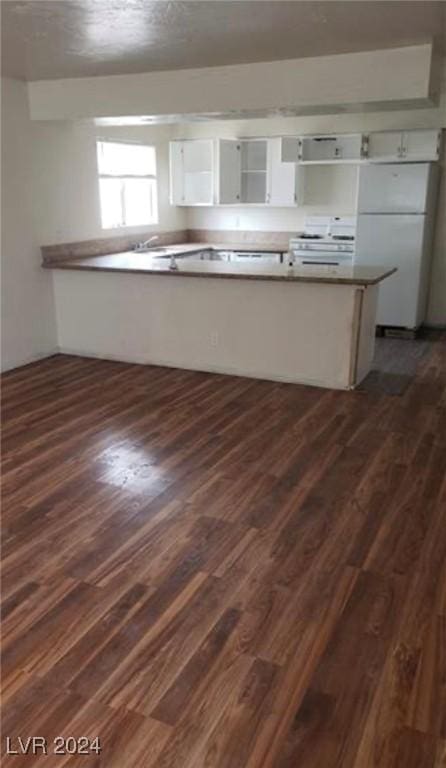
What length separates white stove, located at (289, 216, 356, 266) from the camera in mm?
6887

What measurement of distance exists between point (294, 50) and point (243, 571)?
319 cm

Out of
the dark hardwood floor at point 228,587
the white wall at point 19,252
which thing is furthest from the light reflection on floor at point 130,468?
the white wall at point 19,252

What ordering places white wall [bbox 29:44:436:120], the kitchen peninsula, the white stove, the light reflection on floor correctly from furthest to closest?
the white stove < the kitchen peninsula < white wall [bbox 29:44:436:120] < the light reflection on floor

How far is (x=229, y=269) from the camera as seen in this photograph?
5.13 metres

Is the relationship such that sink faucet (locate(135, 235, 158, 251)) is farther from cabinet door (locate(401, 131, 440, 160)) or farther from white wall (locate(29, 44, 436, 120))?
cabinet door (locate(401, 131, 440, 160))

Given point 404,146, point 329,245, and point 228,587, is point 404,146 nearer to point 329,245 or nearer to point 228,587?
point 329,245

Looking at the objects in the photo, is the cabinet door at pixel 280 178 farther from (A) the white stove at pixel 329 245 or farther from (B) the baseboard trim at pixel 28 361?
(B) the baseboard trim at pixel 28 361

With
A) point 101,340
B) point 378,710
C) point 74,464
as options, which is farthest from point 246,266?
point 378,710

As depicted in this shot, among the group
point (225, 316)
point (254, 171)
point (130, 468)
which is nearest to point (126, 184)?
point (254, 171)

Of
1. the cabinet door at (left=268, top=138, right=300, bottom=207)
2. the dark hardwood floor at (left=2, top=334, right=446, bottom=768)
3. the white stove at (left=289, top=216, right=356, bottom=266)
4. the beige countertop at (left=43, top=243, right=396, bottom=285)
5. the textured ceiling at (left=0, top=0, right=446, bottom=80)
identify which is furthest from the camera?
the cabinet door at (left=268, top=138, right=300, bottom=207)

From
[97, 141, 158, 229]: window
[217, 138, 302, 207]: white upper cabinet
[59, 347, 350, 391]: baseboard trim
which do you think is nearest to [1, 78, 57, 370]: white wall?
[59, 347, 350, 391]: baseboard trim

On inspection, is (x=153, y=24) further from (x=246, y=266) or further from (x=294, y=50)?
(x=246, y=266)

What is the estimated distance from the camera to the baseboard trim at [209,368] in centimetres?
491

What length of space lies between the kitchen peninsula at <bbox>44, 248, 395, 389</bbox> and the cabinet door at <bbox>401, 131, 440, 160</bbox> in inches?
82.4
